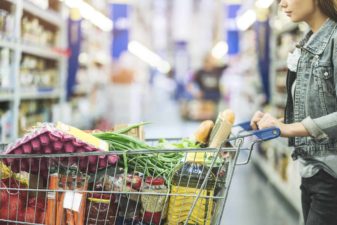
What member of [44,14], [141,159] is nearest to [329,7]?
[141,159]

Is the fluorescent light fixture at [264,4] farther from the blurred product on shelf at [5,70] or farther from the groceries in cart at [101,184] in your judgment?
the groceries in cart at [101,184]

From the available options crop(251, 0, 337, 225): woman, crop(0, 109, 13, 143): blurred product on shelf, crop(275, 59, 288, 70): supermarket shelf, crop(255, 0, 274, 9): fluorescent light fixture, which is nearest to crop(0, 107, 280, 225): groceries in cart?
crop(251, 0, 337, 225): woman

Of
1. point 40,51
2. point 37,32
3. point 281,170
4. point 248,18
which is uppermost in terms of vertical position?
point 248,18

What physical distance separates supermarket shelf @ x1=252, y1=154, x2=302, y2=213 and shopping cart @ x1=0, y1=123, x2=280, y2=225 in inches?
107

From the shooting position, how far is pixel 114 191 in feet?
5.78

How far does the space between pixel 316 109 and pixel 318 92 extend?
6 cm

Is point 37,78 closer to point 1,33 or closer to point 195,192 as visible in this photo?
point 1,33

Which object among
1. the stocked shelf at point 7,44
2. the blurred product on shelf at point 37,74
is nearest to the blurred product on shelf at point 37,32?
the blurred product on shelf at point 37,74

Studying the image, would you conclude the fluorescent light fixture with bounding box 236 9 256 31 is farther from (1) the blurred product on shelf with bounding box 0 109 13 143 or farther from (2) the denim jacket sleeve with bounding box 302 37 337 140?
(2) the denim jacket sleeve with bounding box 302 37 337 140

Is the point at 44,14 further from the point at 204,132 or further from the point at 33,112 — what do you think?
the point at 204,132

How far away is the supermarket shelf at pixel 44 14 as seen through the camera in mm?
4379

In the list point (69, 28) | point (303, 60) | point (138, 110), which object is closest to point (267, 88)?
point (69, 28)

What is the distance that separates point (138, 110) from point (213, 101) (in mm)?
4762

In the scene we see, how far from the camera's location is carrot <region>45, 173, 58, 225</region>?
1786 mm
